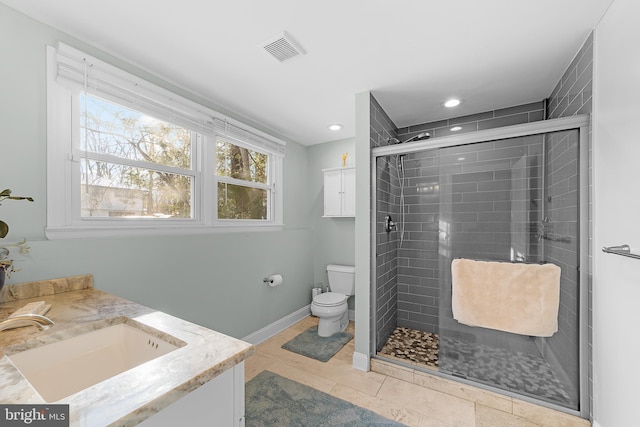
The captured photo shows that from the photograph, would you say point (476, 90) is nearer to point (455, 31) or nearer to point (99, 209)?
point (455, 31)

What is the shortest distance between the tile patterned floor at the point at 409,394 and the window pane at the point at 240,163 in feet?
5.76

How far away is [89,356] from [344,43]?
200 centimetres

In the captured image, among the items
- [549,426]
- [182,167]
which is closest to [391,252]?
[549,426]

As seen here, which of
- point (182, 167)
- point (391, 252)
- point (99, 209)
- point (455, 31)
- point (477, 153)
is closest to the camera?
point (455, 31)

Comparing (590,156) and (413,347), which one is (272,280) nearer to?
(413,347)

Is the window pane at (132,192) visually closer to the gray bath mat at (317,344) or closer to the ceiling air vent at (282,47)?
the ceiling air vent at (282,47)

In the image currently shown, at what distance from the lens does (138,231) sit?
1.86 meters

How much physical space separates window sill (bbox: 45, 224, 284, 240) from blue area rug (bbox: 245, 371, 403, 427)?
4.14 feet

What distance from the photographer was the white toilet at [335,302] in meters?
2.76

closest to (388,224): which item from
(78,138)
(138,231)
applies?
(138,231)

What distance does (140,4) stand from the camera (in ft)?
4.49

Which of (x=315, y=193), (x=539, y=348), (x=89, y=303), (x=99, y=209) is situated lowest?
(x=539, y=348)

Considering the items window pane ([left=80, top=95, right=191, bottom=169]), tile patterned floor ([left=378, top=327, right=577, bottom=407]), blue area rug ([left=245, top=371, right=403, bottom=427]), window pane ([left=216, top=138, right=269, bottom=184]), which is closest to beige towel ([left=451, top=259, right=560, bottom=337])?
tile patterned floor ([left=378, top=327, right=577, bottom=407])

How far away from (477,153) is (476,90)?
0.66 meters
